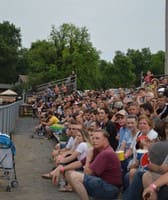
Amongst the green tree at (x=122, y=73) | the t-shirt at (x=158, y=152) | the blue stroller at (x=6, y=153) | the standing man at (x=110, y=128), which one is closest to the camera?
the t-shirt at (x=158, y=152)

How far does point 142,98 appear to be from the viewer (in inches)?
594

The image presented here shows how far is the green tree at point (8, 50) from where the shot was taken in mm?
78938

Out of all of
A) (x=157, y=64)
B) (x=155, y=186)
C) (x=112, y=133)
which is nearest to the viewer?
(x=155, y=186)

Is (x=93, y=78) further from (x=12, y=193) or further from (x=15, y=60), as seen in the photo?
(x=12, y=193)

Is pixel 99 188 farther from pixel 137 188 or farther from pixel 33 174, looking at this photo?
pixel 33 174

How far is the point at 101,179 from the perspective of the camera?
736 cm

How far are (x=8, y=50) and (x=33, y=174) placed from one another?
6823 cm

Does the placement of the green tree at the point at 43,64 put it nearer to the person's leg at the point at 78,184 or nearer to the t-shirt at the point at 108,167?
the person's leg at the point at 78,184

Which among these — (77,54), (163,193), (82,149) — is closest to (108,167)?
(163,193)

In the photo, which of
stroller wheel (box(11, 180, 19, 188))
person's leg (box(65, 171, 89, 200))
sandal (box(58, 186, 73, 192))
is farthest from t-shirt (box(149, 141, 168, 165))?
stroller wheel (box(11, 180, 19, 188))

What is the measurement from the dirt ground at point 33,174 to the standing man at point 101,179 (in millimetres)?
1917

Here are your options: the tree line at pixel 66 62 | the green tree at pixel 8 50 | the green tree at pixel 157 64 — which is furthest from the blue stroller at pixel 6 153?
the green tree at pixel 157 64

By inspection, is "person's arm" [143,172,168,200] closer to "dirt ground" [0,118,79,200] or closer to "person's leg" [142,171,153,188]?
"person's leg" [142,171,153,188]

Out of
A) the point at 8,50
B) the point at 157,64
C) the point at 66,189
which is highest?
the point at 8,50
